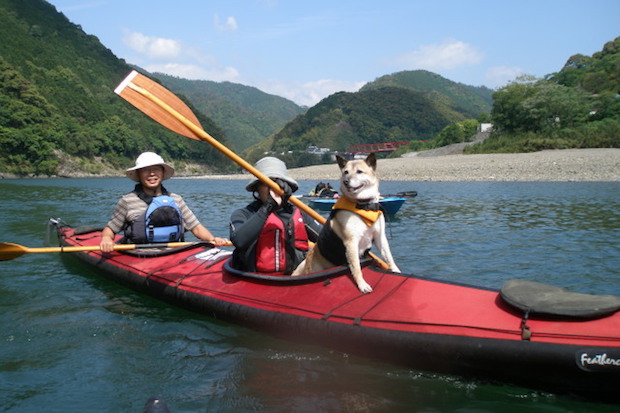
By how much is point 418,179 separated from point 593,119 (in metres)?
21.0

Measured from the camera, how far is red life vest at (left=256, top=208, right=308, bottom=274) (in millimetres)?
4840

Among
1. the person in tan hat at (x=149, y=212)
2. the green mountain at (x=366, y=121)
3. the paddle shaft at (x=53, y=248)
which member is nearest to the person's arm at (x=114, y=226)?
the person in tan hat at (x=149, y=212)

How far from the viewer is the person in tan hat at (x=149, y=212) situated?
20.4 feet

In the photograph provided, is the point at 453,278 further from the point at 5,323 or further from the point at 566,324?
the point at 5,323

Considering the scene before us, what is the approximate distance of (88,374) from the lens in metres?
4.26

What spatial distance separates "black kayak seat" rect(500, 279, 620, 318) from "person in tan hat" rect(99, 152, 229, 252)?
350 centimetres

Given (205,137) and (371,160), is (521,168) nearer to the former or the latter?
(205,137)

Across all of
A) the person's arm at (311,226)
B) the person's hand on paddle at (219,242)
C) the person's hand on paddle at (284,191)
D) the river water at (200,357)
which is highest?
the person's hand on paddle at (284,191)

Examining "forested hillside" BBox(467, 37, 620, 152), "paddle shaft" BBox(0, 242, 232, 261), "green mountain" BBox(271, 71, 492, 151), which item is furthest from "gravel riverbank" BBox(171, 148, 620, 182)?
"green mountain" BBox(271, 71, 492, 151)

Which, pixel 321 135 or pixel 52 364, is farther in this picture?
pixel 321 135

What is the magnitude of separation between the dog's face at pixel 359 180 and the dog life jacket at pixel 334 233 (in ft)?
0.24

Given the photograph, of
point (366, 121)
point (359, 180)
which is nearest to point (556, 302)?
point (359, 180)

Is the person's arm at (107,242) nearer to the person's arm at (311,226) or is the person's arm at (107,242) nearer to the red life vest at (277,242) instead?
the red life vest at (277,242)

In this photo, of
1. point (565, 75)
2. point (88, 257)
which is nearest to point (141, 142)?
point (565, 75)
